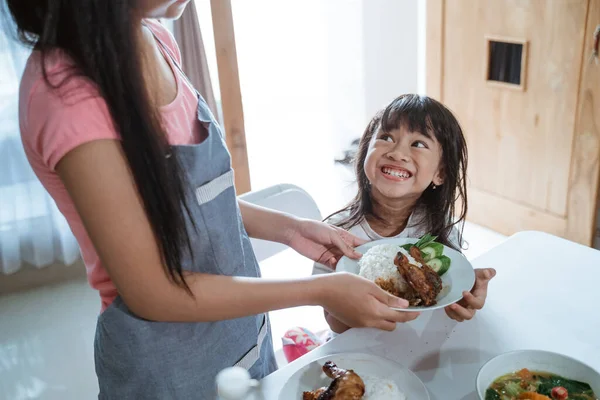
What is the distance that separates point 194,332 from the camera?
0.85 meters

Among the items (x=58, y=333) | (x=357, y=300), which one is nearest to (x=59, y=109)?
(x=357, y=300)

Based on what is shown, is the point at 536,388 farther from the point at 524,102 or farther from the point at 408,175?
the point at 524,102

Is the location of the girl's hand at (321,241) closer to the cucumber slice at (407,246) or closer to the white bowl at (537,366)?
the cucumber slice at (407,246)

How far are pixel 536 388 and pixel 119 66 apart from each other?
2.18 feet

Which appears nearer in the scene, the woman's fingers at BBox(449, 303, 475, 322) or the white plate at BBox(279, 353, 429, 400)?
the white plate at BBox(279, 353, 429, 400)

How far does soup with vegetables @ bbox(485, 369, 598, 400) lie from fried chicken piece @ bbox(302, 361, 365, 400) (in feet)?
0.55

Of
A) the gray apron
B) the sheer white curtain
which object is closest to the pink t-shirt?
the gray apron

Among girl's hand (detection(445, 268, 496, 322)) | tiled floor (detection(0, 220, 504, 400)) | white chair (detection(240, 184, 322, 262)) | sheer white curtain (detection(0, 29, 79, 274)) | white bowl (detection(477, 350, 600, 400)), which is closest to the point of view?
white bowl (detection(477, 350, 600, 400))

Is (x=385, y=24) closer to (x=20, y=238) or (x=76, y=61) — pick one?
(x=20, y=238)

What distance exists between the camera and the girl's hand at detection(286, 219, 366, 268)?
42.9 inches

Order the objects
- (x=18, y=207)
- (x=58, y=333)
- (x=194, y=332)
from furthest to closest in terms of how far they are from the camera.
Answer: (x=18, y=207) → (x=58, y=333) → (x=194, y=332)

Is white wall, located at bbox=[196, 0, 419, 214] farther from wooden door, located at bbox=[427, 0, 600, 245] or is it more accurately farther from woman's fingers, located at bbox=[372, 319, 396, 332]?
woman's fingers, located at bbox=[372, 319, 396, 332]

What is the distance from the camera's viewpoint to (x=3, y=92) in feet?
7.37

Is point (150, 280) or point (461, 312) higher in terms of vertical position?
point (150, 280)
